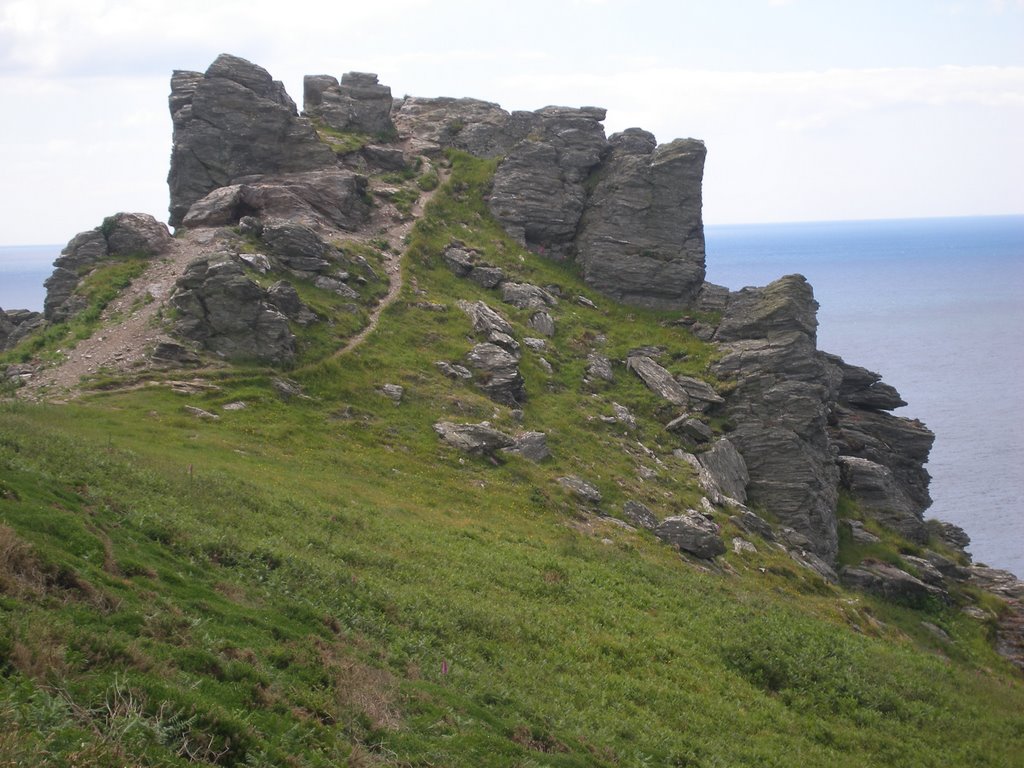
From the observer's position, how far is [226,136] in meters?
65.4

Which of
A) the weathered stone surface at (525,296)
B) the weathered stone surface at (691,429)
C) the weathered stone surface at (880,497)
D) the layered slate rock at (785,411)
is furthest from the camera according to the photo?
the weathered stone surface at (525,296)

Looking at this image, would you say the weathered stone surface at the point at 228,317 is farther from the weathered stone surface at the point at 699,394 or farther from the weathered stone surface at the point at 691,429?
the weathered stone surface at the point at 699,394

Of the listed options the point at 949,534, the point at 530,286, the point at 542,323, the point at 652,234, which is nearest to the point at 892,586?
the point at 949,534

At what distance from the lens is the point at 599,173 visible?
75.0 m

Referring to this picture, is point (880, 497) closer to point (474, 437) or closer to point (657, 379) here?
point (657, 379)

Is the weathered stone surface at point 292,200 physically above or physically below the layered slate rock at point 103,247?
above

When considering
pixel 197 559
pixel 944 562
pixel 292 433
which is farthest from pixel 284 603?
pixel 944 562

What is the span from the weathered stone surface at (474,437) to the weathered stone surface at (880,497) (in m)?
29.9

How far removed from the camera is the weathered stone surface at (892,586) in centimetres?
5097

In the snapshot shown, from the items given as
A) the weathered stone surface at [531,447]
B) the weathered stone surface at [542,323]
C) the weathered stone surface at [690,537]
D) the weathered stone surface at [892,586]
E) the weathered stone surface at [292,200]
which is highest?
the weathered stone surface at [292,200]

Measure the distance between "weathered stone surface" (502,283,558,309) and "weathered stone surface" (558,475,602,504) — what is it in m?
22.2

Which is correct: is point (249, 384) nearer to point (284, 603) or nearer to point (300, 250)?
point (300, 250)

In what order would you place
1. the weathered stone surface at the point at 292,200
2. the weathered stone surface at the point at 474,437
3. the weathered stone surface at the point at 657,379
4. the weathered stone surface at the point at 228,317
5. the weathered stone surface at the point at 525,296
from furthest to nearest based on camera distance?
the weathered stone surface at the point at 525,296 → the weathered stone surface at the point at 292,200 → the weathered stone surface at the point at 657,379 → the weathered stone surface at the point at 228,317 → the weathered stone surface at the point at 474,437

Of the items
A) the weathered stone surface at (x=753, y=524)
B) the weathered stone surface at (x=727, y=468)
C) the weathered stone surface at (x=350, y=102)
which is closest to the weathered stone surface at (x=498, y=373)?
the weathered stone surface at (x=727, y=468)
